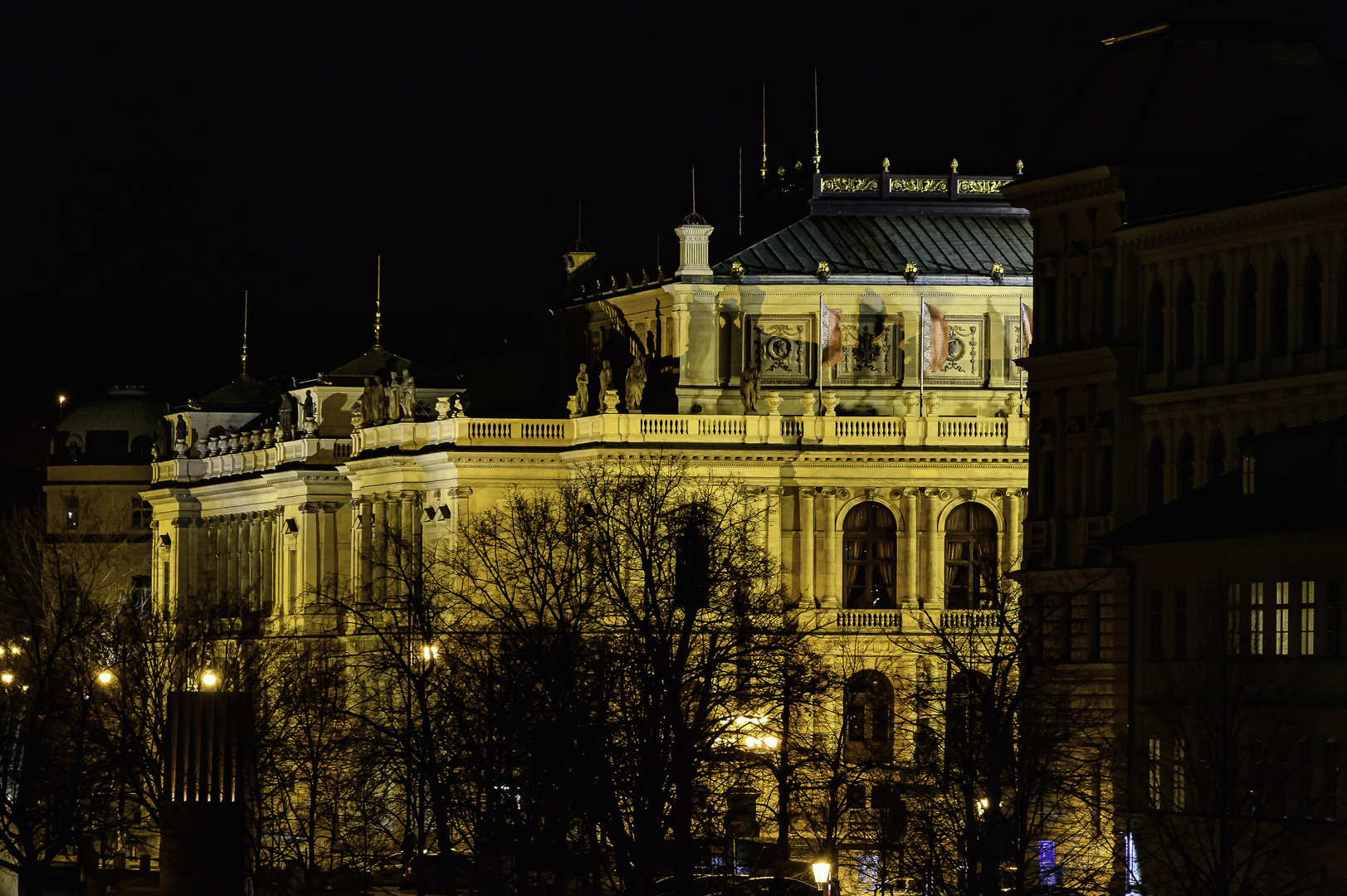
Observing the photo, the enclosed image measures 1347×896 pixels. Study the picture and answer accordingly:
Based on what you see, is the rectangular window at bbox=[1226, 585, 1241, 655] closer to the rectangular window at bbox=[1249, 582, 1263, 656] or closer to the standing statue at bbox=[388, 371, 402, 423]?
the rectangular window at bbox=[1249, 582, 1263, 656]

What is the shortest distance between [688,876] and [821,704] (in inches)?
739

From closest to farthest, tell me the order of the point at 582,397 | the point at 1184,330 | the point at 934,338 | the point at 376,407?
the point at 1184,330
the point at 582,397
the point at 934,338
the point at 376,407

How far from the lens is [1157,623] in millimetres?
111938

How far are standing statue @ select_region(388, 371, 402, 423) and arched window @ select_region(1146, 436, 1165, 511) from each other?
70165 millimetres

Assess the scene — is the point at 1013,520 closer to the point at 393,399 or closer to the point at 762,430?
the point at 762,430

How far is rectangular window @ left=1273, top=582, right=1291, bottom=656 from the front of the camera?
10275cm

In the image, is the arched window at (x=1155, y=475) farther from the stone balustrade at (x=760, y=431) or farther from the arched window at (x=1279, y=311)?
the stone balustrade at (x=760, y=431)

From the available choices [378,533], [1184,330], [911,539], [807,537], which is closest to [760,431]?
[807,537]

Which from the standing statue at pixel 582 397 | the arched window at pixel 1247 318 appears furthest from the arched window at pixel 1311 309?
the standing statue at pixel 582 397

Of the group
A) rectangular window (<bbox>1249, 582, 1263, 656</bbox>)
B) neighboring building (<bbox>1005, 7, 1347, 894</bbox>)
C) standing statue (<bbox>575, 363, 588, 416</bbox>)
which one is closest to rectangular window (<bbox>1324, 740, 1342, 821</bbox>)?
rectangular window (<bbox>1249, 582, 1263, 656</bbox>)

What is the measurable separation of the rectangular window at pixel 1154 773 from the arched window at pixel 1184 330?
505 inches

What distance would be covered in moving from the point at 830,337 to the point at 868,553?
11515mm

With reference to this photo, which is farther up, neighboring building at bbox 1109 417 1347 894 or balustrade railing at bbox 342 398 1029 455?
balustrade railing at bbox 342 398 1029 455

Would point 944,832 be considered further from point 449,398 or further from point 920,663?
point 449,398
